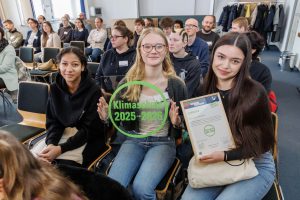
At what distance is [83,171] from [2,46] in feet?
10.1

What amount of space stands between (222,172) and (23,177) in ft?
3.13

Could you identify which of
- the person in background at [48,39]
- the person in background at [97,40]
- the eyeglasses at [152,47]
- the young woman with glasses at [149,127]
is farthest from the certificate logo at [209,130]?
the person in background at [48,39]

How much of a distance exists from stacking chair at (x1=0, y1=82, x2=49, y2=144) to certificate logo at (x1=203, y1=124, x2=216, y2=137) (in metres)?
1.61

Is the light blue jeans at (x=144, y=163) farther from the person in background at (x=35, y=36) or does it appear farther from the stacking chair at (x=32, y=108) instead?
the person in background at (x=35, y=36)

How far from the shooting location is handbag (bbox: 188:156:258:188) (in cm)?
127

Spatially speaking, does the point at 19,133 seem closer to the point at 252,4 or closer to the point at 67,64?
the point at 67,64

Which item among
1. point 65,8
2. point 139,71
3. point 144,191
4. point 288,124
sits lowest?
point 288,124

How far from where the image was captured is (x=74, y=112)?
1.77 metres

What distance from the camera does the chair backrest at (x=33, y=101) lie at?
226 cm

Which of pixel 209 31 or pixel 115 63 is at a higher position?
pixel 209 31

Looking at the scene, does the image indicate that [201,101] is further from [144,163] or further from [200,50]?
[200,50]

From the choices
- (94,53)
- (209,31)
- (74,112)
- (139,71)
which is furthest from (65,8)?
(139,71)

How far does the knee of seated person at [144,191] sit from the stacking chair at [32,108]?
1.29 meters

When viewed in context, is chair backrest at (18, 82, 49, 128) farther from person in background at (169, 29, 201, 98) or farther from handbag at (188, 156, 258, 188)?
handbag at (188, 156, 258, 188)
